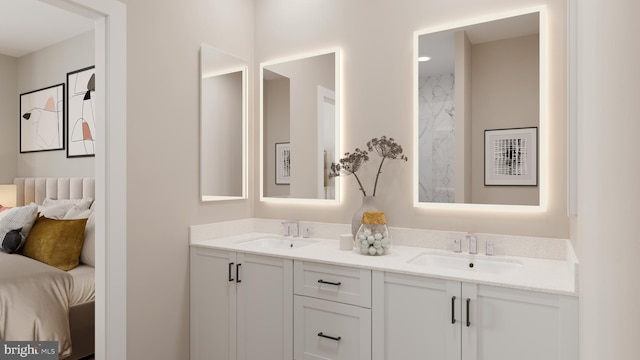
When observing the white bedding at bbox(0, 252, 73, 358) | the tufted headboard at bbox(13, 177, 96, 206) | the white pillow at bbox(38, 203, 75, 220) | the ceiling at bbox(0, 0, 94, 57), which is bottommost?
the white bedding at bbox(0, 252, 73, 358)

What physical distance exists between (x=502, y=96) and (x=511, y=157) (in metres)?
0.33

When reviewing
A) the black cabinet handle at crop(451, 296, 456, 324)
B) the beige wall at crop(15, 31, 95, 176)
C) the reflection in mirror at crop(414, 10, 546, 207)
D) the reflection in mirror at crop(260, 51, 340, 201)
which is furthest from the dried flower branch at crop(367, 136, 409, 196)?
the beige wall at crop(15, 31, 95, 176)

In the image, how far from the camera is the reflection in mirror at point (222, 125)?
8.59 feet

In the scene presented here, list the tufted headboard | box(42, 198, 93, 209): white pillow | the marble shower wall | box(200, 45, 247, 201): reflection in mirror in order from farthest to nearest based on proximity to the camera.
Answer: the tufted headboard, box(42, 198, 93, 209): white pillow, box(200, 45, 247, 201): reflection in mirror, the marble shower wall

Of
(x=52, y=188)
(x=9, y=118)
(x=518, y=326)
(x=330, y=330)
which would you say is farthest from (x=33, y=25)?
(x=518, y=326)

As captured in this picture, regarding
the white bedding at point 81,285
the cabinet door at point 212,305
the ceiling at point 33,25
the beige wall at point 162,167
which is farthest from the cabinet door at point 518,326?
the ceiling at point 33,25

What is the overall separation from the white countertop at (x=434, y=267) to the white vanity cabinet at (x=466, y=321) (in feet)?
0.10

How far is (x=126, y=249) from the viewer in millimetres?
2113

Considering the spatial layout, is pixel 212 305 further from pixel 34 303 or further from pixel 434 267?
pixel 434 267

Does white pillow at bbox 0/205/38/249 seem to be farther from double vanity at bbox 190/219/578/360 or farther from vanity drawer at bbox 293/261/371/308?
vanity drawer at bbox 293/261/371/308

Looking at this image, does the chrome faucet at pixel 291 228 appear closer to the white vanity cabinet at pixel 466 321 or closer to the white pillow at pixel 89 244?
the white vanity cabinet at pixel 466 321

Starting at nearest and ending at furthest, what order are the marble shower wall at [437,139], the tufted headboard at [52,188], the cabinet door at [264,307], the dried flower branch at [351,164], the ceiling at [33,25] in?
the cabinet door at [264,307] < the marble shower wall at [437,139] < the dried flower branch at [351,164] < the ceiling at [33,25] < the tufted headboard at [52,188]

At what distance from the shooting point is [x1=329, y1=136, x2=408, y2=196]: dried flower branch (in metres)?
2.36

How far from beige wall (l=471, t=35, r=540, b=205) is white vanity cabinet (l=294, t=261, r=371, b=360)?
0.85m
